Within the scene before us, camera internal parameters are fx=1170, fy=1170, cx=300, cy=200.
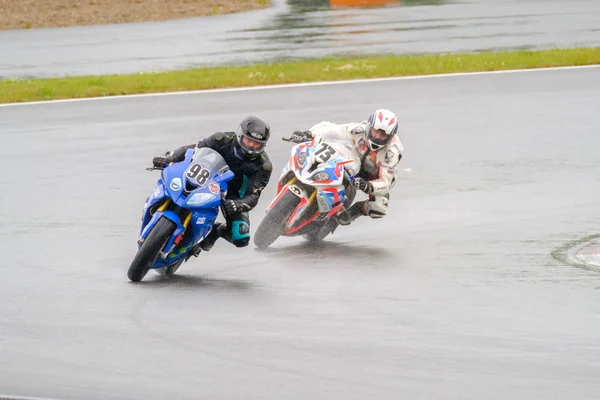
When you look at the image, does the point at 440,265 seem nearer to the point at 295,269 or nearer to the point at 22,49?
the point at 295,269

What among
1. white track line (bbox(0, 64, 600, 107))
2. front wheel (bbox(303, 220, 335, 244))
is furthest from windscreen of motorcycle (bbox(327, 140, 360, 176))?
white track line (bbox(0, 64, 600, 107))

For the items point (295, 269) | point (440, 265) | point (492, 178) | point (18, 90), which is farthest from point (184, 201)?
point (18, 90)

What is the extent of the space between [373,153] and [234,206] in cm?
246

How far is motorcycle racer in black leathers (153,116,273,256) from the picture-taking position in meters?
10.4

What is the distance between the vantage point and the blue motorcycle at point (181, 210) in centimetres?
986

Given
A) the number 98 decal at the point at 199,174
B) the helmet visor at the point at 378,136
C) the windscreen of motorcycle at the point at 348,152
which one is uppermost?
the number 98 decal at the point at 199,174

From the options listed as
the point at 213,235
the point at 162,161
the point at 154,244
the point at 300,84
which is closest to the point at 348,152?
the point at 213,235

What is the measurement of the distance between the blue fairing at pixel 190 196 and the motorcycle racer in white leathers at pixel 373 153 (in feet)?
6.29

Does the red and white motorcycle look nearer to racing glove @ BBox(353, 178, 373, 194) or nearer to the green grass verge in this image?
racing glove @ BBox(353, 178, 373, 194)

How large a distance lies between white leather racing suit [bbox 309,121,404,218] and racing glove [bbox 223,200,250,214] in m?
2.04

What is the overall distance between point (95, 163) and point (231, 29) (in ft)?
50.8


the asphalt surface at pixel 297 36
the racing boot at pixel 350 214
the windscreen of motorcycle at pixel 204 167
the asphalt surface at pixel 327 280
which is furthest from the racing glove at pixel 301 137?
the asphalt surface at pixel 297 36

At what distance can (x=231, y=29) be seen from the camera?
3042 centimetres

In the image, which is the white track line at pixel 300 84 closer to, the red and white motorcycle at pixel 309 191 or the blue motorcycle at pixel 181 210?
the red and white motorcycle at pixel 309 191
